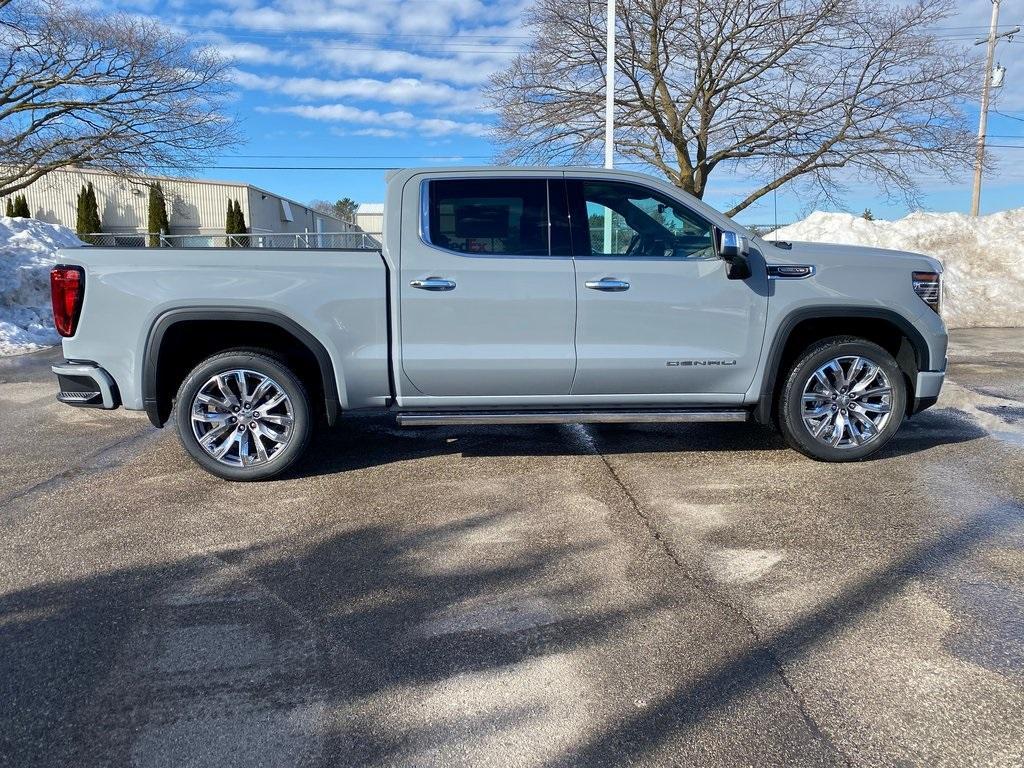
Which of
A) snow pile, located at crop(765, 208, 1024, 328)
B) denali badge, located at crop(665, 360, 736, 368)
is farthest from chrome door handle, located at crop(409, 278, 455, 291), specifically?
snow pile, located at crop(765, 208, 1024, 328)

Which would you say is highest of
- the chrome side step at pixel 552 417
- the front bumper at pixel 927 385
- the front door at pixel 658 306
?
the front door at pixel 658 306

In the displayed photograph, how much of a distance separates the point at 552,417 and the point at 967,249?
576 inches

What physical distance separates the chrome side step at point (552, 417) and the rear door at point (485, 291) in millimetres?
138

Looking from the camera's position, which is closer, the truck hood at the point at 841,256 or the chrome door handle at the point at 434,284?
the chrome door handle at the point at 434,284

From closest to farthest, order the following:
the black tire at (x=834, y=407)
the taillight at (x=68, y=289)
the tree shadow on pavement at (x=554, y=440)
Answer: the taillight at (x=68, y=289), the black tire at (x=834, y=407), the tree shadow on pavement at (x=554, y=440)

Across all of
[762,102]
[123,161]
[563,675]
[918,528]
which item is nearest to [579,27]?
[762,102]

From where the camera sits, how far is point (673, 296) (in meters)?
4.79

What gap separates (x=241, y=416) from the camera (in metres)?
4.73

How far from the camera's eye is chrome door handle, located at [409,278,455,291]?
4637mm

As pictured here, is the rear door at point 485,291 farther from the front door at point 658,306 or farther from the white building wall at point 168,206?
the white building wall at point 168,206

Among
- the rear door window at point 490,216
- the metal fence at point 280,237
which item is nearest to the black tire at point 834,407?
the rear door window at point 490,216

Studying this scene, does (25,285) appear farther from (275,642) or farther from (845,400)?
(845,400)

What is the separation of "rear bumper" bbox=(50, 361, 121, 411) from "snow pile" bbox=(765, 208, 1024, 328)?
40.1ft

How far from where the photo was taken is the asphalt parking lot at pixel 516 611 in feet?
7.64
